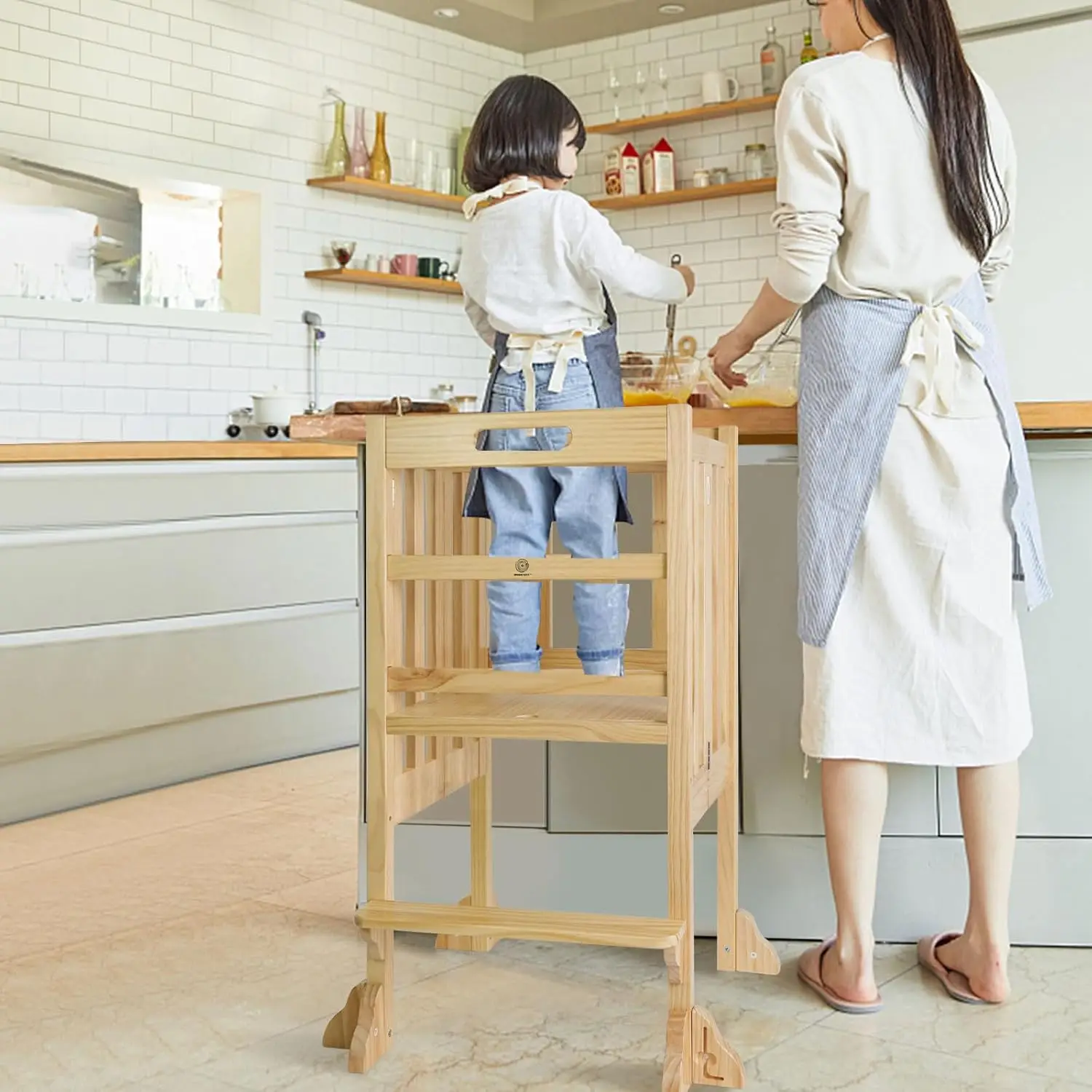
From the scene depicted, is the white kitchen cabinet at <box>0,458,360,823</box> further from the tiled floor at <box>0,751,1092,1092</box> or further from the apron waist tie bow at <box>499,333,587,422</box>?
the apron waist tie bow at <box>499,333,587,422</box>

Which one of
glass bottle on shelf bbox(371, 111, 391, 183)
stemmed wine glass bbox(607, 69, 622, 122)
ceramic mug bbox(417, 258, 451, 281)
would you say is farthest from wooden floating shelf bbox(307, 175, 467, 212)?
stemmed wine glass bbox(607, 69, 622, 122)

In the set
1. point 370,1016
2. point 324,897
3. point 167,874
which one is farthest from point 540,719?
point 167,874


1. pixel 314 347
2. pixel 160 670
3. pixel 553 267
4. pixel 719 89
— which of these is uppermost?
pixel 719 89

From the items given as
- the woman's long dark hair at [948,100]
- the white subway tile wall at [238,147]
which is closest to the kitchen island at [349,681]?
the woman's long dark hair at [948,100]

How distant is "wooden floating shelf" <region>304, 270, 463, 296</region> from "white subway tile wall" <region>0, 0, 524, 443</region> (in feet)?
0.16

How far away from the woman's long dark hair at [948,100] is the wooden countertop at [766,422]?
1.19 feet

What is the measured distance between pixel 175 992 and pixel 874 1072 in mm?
1132

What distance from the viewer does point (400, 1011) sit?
2266 millimetres

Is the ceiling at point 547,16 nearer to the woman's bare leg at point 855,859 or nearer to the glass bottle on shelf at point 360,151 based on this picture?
the glass bottle on shelf at point 360,151

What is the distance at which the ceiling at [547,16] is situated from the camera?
562 centimetres

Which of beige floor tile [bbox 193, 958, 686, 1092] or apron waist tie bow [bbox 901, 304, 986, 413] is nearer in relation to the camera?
beige floor tile [bbox 193, 958, 686, 1092]

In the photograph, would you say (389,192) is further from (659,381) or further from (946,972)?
(946,972)

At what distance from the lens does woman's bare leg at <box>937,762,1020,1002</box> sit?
7.43 feet

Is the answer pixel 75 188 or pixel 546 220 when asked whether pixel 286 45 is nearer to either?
pixel 75 188
